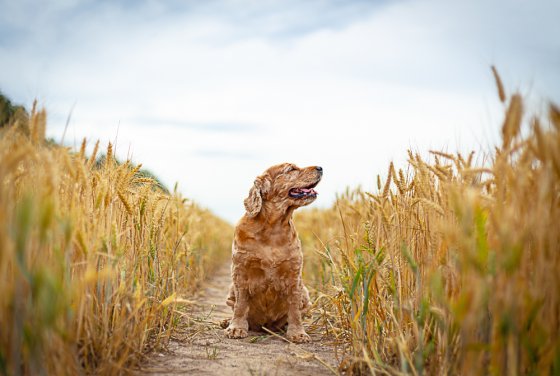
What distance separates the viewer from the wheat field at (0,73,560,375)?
6.67 feet

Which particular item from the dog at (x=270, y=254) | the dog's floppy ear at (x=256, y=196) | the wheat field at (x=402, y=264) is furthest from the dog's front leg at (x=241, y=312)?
the wheat field at (x=402, y=264)

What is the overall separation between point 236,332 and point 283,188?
1.37 meters

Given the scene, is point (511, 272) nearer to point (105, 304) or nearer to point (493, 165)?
point (493, 165)

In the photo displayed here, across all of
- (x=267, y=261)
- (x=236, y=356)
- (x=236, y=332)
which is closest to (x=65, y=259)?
(x=236, y=356)

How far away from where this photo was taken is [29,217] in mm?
1983

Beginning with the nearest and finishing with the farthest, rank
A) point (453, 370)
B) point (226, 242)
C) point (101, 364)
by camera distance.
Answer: point (453, 370) < point (101, 364) < point (226, 242)

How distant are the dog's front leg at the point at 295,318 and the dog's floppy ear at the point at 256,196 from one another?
31.3 inches

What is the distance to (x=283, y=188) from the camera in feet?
14.5

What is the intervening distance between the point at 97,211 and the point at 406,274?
2037 mm

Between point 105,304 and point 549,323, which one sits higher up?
point 549,323

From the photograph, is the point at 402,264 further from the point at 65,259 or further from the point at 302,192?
the point at 65,259

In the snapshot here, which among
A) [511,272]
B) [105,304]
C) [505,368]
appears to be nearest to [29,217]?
[105,304]

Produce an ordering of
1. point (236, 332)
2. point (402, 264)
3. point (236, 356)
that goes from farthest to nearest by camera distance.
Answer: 1. point (236, 332)
2. point (236, 356)
3. point (402, 264)

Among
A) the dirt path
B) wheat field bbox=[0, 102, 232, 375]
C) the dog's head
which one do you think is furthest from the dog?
wheat field bbox=[0, 102, 232, 375]
